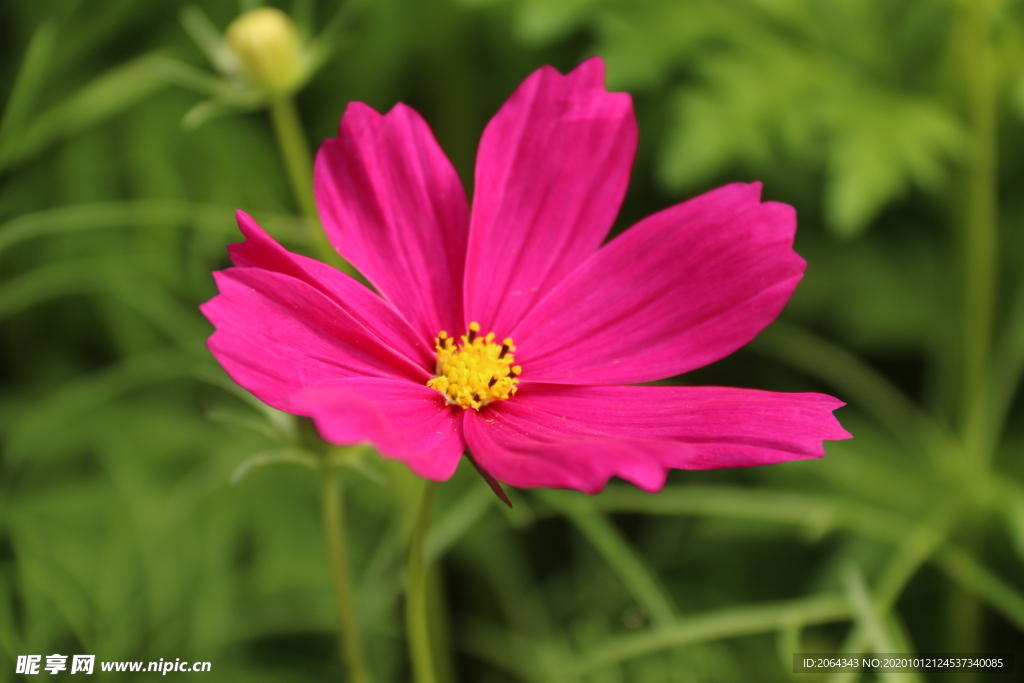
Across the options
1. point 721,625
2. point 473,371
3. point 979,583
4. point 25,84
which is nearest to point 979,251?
point 979,583

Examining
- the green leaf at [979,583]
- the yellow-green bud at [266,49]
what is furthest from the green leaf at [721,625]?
the yellow-green bud at [266,49]

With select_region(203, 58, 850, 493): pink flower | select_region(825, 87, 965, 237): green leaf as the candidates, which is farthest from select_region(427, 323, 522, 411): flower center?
select_region(825, 87, 965, 237): green leaf

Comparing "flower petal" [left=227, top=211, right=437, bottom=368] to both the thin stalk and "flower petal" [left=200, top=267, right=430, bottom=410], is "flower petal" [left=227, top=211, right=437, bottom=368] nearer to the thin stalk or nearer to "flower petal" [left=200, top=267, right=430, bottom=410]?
"flower petal" [left=200, top=267, right=430, bottom=410]

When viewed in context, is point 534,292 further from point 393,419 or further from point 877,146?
point 877,146

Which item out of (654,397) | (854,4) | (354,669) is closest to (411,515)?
(354,669)

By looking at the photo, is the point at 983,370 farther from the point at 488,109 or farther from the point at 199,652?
the point at 199,652

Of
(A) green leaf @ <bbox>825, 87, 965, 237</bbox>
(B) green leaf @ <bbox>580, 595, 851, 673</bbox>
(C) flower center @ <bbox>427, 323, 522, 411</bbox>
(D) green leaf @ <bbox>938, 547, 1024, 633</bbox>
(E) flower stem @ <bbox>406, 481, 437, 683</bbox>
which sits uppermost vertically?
(A) green leaf @ <bbox>825, 87, 965, 237</bbox>

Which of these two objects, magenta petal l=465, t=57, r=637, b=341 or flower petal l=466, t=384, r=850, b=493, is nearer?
flower petal l=466, t=384, r=850, b=493

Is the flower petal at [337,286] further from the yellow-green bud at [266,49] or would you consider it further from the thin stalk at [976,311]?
the thin stalk at [976,311]
